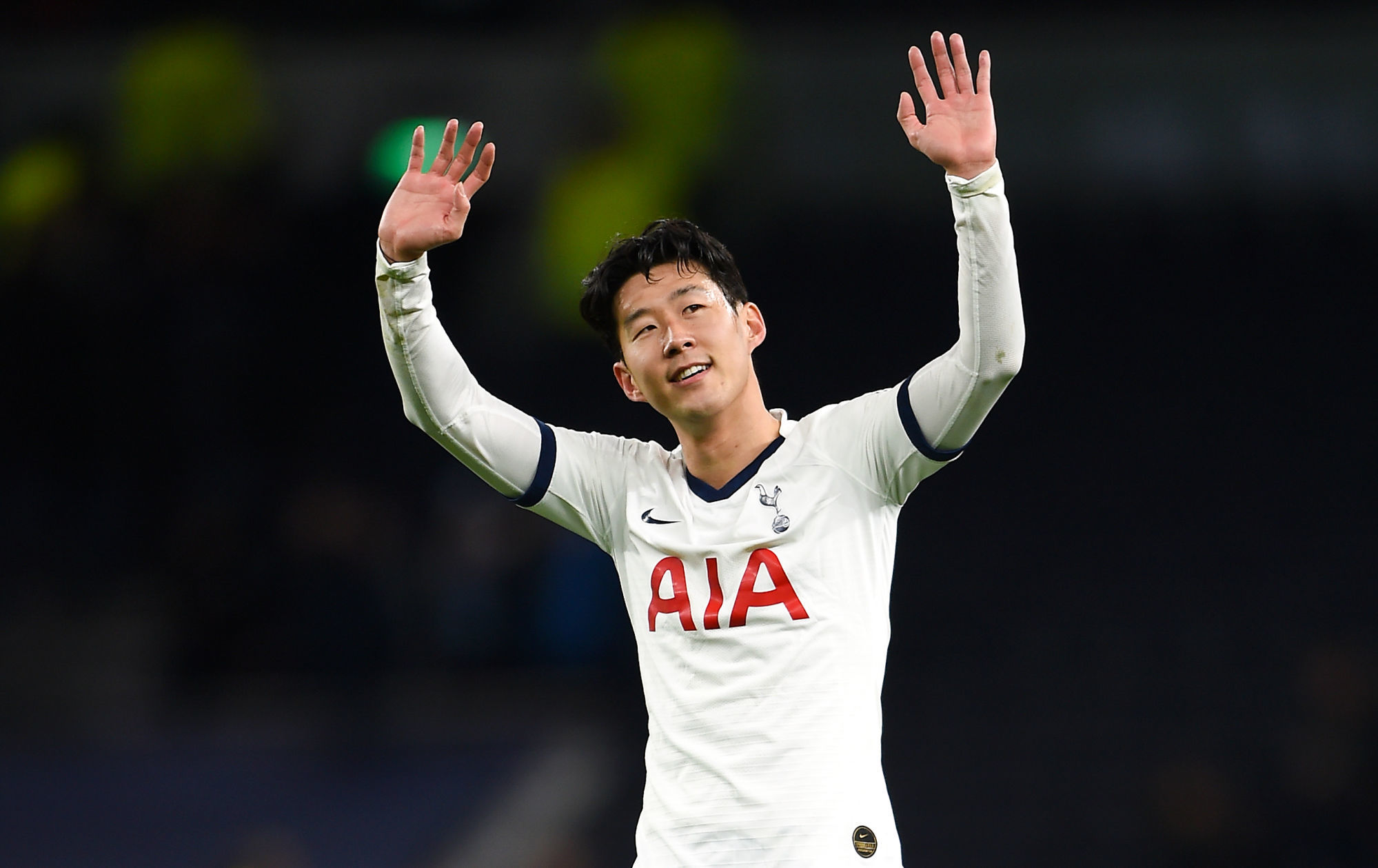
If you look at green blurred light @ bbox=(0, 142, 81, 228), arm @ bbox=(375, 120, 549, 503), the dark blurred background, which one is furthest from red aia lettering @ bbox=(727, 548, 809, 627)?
green blurred light @ bbox=(0, 142, 81, 228)

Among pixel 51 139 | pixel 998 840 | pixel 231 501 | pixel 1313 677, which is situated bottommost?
pixel 998 840

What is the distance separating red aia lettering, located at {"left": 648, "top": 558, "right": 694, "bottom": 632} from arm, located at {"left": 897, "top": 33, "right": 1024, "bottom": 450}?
600mm

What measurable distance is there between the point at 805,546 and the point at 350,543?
5419 mm

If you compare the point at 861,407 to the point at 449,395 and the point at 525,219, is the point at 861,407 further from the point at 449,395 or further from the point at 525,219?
the point at 525,219

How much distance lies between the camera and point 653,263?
3.42 metres

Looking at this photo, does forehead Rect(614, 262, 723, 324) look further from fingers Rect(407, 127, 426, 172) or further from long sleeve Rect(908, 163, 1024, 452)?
long sleeve Rect(908, 163, 1024, 452)

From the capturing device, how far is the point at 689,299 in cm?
334

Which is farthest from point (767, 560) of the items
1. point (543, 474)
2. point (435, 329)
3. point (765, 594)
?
point (435, 329)

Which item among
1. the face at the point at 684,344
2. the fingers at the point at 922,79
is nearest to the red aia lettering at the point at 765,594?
the face at the point at 684,344

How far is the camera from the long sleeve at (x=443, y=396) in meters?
3.27

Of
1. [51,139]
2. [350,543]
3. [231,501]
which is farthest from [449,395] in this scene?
[51,139]

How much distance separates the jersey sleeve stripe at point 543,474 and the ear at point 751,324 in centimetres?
50

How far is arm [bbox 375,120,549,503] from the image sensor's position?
327 centimetres

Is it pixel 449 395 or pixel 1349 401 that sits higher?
pixel 449 395
